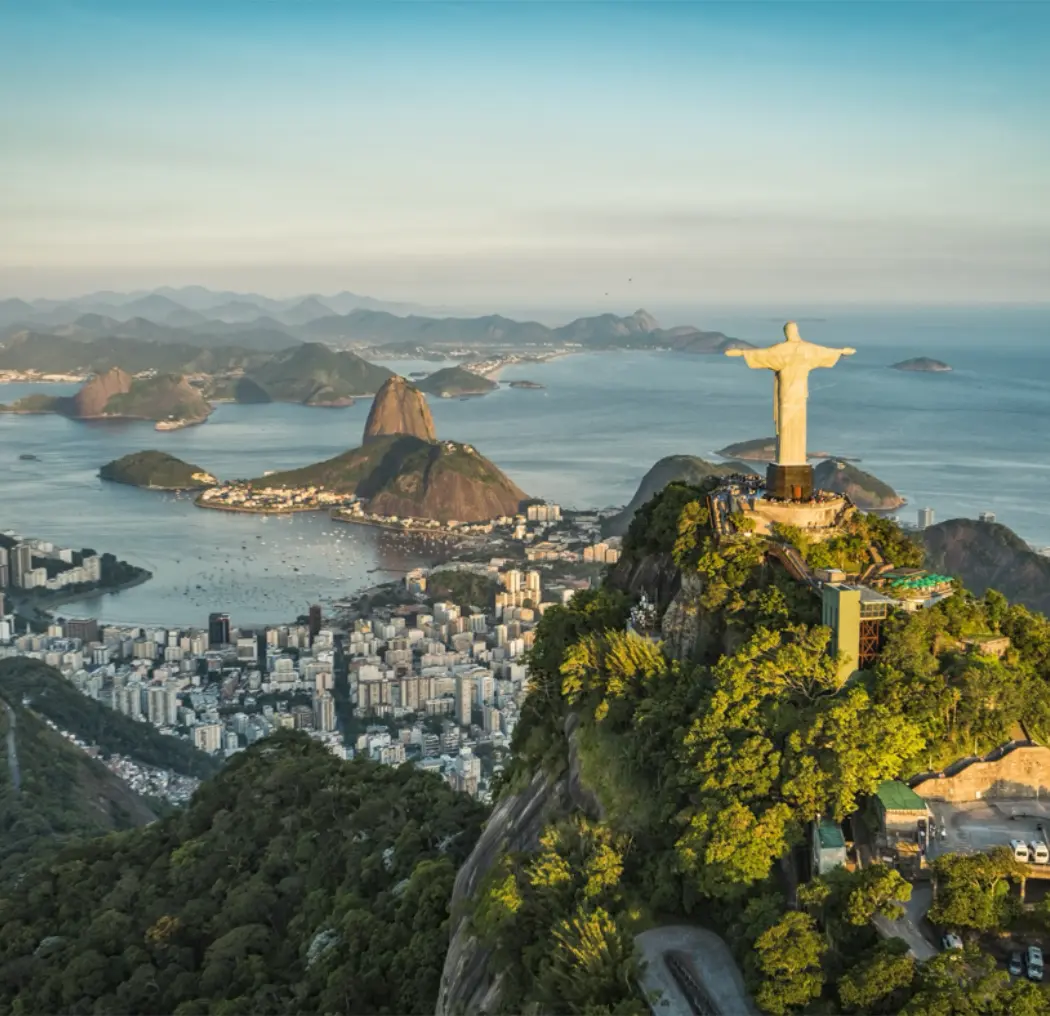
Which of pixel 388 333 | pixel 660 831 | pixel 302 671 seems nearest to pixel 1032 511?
pixel 302 671

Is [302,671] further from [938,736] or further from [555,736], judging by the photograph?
[938,736]

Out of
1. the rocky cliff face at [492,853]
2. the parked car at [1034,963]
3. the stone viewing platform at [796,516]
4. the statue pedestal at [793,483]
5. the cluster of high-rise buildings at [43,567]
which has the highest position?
the statue pedestal at [793,483]

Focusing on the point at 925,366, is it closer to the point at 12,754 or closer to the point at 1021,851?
the point at 12,754

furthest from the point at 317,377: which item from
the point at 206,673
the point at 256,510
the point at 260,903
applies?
the point at 260,903

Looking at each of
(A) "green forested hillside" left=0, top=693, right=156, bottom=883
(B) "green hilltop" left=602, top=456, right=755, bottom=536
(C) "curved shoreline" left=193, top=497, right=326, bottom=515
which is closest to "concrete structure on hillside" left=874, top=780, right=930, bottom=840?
(A) "green forested hillside" left=0, top=693, right=156, bottom=883

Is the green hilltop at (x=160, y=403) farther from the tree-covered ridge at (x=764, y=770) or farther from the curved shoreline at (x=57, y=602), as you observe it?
the tree-covered ridge at (x=764, y=770)

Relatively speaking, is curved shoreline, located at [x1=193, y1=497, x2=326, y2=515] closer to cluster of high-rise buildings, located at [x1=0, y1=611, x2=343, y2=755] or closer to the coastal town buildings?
the coastal town buildings

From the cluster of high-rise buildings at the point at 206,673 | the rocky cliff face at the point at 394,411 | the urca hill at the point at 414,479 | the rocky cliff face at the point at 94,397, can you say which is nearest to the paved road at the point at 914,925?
the cluster of high-rise buildings at the point at 206,673
